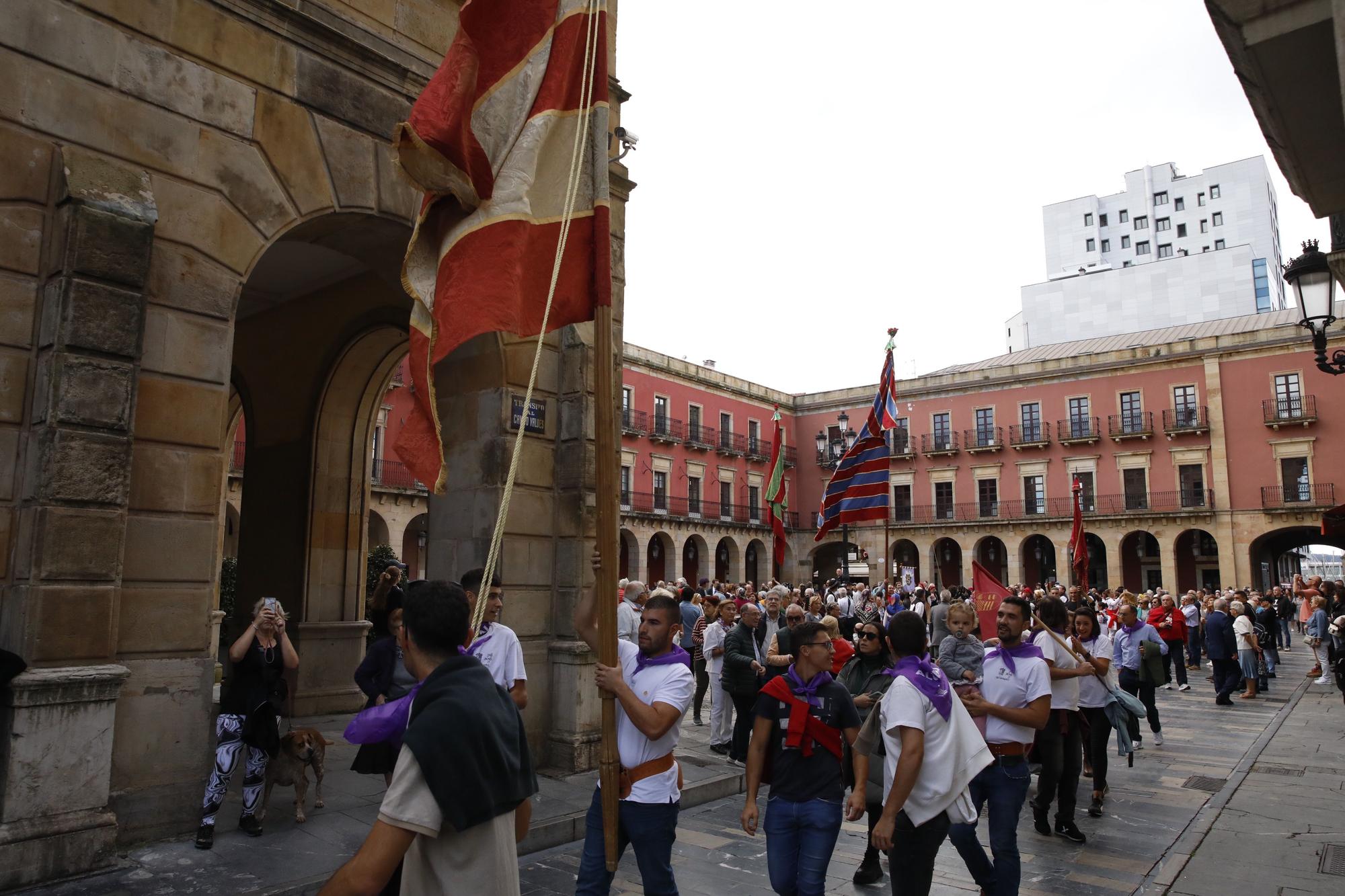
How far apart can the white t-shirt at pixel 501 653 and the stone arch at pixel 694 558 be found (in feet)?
115

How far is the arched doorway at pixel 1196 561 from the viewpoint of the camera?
1444 inches

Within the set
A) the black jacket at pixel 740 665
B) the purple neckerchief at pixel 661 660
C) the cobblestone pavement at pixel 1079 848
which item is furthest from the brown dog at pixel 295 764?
the black jacket at pixel 740 665

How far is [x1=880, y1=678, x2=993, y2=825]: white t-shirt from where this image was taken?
144 inches

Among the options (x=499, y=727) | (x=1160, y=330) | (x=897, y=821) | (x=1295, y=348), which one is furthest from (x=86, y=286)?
(x=1160, y=330)

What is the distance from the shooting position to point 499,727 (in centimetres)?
224

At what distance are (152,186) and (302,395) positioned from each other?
459 cm

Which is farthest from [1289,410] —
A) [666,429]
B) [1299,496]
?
[666,429]

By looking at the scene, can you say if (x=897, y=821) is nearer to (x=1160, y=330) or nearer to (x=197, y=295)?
(x=197, y=295)

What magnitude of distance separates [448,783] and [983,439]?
42527mm

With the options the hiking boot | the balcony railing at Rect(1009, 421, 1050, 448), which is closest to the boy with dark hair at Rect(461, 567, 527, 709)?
the hiking boot

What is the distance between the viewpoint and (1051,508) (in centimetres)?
3953

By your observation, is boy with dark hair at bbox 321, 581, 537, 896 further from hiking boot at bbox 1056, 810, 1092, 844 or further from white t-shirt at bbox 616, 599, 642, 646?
white t-shirt at bbox 616, 599, 642, 646

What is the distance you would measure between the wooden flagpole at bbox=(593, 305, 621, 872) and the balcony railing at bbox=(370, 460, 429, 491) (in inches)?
1058

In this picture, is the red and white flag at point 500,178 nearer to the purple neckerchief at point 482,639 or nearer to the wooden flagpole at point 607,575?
the wooden flagpole at point 607,575
